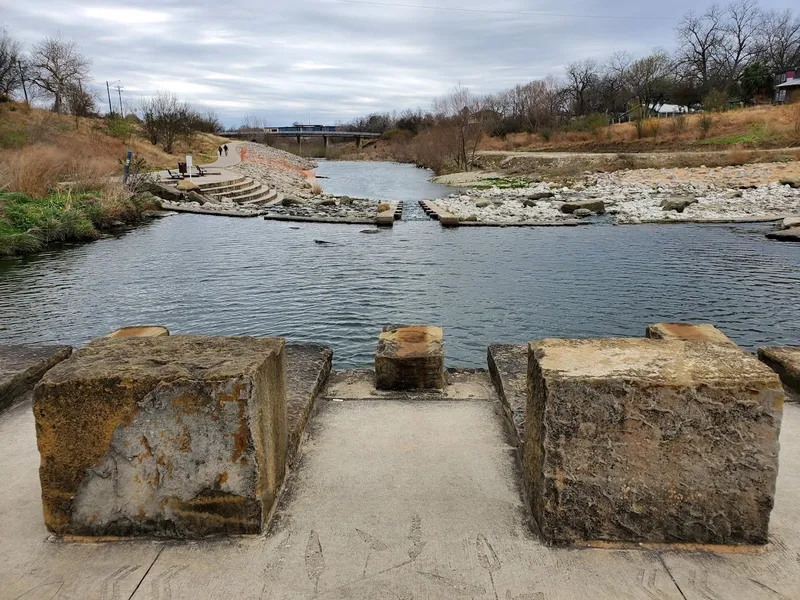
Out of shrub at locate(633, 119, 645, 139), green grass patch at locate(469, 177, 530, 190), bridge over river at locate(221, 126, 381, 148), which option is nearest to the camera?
green grass patch at locate(469, 177, 530, 190)

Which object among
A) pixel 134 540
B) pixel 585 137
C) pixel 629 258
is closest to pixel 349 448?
pixel 134 540

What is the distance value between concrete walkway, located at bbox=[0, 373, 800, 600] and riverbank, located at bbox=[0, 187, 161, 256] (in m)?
14.0

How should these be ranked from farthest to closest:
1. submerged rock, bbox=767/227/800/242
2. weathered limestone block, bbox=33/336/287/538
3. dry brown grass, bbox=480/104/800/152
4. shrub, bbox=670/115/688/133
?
shrub, bbox=670/115/688/133
dry brown grass, bbox=480/104/800/152
submerged rock, bbox=767/227/800/242
weathered limestone block, bbox=33/336/287/538

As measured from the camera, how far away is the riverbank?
591 inches


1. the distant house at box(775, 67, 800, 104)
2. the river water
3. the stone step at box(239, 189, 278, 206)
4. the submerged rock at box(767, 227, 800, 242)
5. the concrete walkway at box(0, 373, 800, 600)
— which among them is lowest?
the river water

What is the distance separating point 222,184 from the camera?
30016mm

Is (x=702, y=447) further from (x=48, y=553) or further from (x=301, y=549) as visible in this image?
(x=48, y=553)

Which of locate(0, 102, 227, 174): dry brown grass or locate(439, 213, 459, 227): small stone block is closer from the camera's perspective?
locate(439, 213, 459, 227): small stone block

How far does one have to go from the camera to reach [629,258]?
1421cm

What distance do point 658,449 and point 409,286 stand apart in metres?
9.42

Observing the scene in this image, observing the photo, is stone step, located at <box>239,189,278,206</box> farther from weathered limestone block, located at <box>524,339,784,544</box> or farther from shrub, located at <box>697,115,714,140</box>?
shrub, located at <box>697,115,714,140</box>

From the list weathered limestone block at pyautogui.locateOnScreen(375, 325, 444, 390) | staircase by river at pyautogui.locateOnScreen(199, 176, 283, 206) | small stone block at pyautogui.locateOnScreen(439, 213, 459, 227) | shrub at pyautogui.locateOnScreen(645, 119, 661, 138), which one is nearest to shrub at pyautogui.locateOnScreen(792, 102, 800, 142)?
shrub at pyautogui.locateOnScreen(645, 119, 661, 138)

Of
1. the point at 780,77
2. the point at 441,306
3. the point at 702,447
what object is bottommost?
the point at 441,306

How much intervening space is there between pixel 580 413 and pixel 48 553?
213 cm
